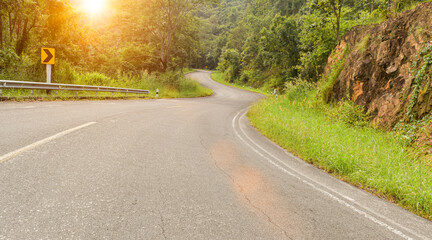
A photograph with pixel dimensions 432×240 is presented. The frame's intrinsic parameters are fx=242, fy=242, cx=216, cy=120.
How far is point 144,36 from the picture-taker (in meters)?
30.5

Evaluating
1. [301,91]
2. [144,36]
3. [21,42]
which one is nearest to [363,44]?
[301,91]

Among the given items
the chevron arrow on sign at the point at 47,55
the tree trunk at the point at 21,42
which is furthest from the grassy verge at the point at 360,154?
the tree trunk at the point at 21,42

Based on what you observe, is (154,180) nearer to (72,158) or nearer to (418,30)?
(72,158)

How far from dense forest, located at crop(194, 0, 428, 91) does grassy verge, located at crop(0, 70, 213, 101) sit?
28.3 feet

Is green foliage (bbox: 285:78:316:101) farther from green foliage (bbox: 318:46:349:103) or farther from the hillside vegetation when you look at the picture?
the hillside vegetation

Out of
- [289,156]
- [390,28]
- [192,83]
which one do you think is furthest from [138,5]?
[289,156]

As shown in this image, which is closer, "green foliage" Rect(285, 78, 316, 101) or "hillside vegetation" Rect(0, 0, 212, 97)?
"green foliage" Rect(285, 78, 316, 101)

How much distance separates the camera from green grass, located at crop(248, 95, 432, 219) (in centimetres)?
395

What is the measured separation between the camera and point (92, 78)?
18.6 metres

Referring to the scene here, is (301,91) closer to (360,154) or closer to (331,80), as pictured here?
(331,80)

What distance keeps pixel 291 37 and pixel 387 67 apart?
28.9 meters

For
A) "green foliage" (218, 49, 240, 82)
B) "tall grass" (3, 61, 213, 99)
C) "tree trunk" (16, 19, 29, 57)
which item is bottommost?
→ "tall grass" (3, 61, 213, 99)

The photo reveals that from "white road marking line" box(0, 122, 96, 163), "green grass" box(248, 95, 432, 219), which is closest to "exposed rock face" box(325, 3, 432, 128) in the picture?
"green grass" box(248, 95, 432, 219)

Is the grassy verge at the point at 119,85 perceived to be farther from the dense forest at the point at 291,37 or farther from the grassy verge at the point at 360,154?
the grassy verge at the point at 360,154
